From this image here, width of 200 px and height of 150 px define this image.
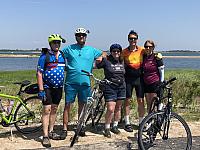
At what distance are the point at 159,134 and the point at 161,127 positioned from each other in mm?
191

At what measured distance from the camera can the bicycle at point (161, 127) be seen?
4984 millimetres

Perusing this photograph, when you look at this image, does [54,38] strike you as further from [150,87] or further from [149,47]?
[150,87]

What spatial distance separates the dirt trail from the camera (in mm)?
5327

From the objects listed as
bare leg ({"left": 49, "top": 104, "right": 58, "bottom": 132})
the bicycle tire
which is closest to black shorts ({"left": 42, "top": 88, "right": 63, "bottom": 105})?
bare leg ({"left": 49, "top": 104, "right": 58, "bottom": 132})

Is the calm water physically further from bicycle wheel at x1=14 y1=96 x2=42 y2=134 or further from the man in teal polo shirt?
the man in teal polo shirt

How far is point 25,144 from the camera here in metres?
5.57

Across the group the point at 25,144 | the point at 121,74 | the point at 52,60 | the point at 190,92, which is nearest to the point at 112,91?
the point at 121,74

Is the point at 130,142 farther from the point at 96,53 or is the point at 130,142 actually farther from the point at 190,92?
the point at 190,92

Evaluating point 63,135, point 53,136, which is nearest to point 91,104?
point 63,135

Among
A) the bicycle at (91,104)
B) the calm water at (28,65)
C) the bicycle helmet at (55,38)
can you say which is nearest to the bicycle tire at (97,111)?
the bicycle at (91,104)

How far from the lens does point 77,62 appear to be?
595 centimetres

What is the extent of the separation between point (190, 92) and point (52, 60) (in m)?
5.63

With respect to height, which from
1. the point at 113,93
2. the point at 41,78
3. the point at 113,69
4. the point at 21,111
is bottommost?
the point at 21,111

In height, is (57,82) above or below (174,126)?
above
